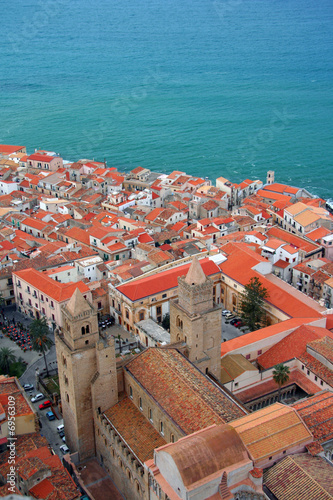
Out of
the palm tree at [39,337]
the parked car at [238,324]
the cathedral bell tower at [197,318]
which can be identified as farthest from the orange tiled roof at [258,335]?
the palm tree at [39,337]

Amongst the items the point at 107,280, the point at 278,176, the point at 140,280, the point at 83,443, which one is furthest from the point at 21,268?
the point at 278,176

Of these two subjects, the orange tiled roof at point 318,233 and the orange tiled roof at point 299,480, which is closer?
the orange tiled roof at point 299,480

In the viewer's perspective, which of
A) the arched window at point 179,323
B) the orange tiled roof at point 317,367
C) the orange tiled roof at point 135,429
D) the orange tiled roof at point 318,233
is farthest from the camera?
the orange tiled roof at point 318,233

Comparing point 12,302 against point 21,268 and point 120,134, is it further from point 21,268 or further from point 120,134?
point 120,134

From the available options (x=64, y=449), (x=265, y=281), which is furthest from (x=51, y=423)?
(x=265, y=281)

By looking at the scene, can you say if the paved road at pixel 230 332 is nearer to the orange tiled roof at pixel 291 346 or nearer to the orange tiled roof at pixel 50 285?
the orange tiled roof at pixel 291 346

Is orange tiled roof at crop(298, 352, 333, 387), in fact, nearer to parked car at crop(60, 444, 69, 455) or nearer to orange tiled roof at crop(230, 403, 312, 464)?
orange tiled roof at crop(230, 403, 312, 464)

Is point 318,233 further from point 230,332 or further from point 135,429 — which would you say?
point 135,429
